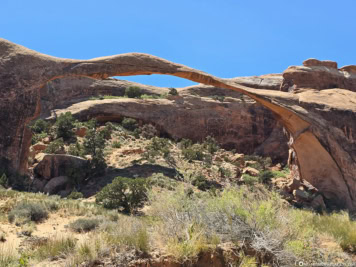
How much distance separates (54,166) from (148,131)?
31.9 ft

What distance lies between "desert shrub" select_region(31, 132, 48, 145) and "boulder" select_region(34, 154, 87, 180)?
5.71 metres

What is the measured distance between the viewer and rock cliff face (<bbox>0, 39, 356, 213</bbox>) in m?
14.8

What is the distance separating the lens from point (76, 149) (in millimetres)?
19984

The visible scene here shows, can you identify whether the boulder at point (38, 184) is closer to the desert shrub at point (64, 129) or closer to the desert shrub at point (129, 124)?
the desert shrub at point (64, 129)

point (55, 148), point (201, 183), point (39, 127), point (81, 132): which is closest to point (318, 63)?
point (201, 183)

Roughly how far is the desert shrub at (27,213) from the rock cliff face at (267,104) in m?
5.70

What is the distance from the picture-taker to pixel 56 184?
1589 centimetres

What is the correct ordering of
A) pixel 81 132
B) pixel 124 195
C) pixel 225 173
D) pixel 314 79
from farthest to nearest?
pixel 81 132 < pixel 314 79 < pixel 225 173 < pixel 124 195

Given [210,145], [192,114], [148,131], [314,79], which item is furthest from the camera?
[192,114]

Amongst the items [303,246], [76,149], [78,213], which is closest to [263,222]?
[303,246]

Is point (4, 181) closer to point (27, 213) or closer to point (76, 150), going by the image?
point (27, 213)

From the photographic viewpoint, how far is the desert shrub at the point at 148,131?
25.3 meters

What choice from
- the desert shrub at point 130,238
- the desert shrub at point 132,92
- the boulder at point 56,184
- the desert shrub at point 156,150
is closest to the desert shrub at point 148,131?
the desert shrub at point 156,150

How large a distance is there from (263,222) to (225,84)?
13219 mm
